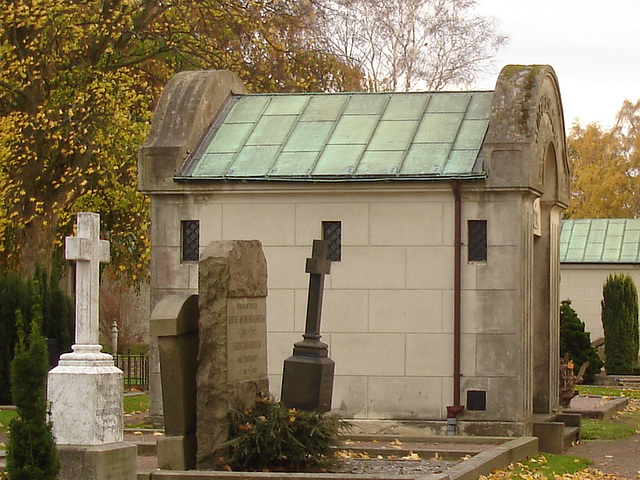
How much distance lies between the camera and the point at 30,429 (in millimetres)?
8922

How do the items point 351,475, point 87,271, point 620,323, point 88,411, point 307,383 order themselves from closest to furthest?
point 88,411
point 351,475
point 87,271
point 307,383
point 620,323

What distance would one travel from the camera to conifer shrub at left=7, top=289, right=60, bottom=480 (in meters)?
8.91

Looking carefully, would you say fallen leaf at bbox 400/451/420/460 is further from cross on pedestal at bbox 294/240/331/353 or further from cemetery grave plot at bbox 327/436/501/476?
cross on pedestal at bbox 294/240/331/353

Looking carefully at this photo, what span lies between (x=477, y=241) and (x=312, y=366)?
360cm

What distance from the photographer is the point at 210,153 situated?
17734 millimetres

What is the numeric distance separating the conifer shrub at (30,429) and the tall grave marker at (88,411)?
1.72m

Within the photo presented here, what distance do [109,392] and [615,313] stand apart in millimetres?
23723

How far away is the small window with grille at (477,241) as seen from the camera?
54.3 ft

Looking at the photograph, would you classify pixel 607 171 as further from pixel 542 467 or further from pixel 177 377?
pixel 177 377

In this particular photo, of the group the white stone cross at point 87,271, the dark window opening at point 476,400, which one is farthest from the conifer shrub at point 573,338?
the white stone cross at point 87,271

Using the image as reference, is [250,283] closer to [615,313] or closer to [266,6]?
[266,6]

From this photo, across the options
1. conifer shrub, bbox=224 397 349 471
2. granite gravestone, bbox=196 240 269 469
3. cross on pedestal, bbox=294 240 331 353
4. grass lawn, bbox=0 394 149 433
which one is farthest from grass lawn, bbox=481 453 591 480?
grass lawn, bbox=0 394 149 433

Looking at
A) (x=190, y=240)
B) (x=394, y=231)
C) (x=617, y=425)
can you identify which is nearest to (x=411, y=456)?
(x=394, y=231)

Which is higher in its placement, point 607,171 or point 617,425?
point 607,171
